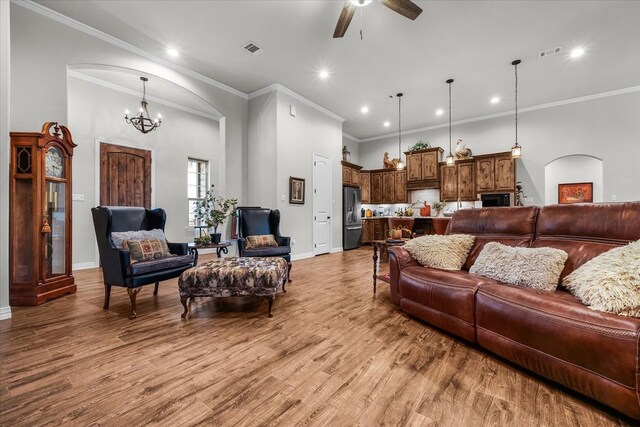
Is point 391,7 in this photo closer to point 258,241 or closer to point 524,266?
point 524,266

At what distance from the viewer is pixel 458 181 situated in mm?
6809

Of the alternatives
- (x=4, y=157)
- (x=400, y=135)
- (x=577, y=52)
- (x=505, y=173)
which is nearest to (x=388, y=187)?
(x=400, y=135)

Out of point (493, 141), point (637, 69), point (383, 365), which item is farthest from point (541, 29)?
point (383, 365)

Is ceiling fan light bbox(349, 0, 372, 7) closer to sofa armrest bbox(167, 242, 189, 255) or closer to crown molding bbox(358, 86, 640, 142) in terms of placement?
sofa armrest bbox(167, 242, 189, 255)

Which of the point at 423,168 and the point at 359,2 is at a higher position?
the point at 359,2

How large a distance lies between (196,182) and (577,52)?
24.7 ft

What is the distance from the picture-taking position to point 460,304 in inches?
79.7

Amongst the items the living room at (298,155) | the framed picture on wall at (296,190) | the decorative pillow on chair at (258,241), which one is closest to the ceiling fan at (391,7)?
the living room at (298,155)

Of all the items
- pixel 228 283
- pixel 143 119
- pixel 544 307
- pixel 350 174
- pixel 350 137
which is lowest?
pixel 228 283

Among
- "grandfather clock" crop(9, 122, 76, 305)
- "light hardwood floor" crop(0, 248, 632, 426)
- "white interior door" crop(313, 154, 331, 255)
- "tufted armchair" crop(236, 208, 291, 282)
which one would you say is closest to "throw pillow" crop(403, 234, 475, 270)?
"light hardwood floor" crop(0, 248, 632, 426)

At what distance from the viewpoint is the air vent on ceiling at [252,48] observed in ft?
12.9

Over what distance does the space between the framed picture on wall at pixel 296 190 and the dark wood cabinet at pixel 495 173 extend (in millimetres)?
4268

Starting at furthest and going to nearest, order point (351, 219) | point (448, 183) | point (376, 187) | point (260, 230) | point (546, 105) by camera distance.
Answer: point (376, 187), point (351, 219), point (448, 183), point (546, 105), point (260, 230)

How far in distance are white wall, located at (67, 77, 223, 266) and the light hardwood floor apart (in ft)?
9.06
